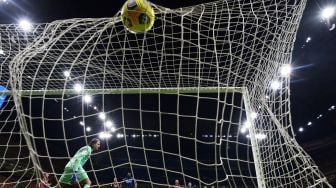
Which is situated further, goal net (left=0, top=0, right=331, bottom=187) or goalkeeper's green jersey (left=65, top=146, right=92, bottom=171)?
goalkeeper's green jersey (left=65, top=146, right=92, bottom=171)

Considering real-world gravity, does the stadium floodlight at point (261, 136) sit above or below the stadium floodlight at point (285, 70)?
below

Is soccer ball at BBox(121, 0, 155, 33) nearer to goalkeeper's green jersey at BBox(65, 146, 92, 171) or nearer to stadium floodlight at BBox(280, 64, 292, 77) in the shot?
stadium floodlight at BBox(280, 64, 292, 77)

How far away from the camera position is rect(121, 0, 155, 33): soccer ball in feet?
8.00

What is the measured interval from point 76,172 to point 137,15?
6.04 feet

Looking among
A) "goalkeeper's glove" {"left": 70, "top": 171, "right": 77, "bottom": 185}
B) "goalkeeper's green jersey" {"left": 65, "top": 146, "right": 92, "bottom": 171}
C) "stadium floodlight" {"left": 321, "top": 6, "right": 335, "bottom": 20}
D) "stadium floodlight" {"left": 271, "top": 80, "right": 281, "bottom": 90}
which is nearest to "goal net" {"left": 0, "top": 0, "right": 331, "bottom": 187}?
"stadium floodlight" {"left": 271, "top": 80, "right": 281, "bottom": 90}

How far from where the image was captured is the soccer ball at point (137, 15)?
96.0 inches

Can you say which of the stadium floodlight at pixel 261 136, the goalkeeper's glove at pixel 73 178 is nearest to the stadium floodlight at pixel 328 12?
the stadium floodlight at pixel 261 136

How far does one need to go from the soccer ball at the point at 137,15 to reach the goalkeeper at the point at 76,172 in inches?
57.2

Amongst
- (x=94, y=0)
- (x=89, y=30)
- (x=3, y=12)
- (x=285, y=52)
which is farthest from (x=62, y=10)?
(x=285, y=52)

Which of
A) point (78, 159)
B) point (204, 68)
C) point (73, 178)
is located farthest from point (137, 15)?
point (73, 178)

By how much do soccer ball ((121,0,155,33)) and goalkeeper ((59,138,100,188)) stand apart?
1452 mm

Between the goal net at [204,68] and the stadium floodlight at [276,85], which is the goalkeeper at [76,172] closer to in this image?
the goal net at [204,68]

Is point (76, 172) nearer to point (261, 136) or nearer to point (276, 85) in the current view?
point (261, 136)

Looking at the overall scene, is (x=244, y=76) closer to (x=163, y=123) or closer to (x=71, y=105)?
(x=71, y=105)
